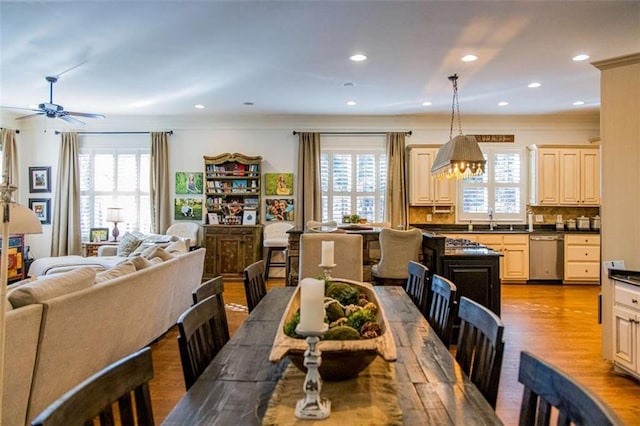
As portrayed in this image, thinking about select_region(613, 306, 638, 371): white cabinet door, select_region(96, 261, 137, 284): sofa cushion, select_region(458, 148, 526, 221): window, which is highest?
select_region(458, 148, 526, 221): window

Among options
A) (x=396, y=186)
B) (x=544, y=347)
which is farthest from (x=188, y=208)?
(x=544, y=347)

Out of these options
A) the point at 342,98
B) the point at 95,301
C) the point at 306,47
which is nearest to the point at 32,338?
the point at 95,301

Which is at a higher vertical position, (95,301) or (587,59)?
(587,59)

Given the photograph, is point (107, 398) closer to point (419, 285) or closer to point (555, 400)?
point (555, 400)

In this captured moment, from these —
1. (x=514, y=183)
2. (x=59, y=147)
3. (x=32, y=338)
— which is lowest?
(x=32, y=338)

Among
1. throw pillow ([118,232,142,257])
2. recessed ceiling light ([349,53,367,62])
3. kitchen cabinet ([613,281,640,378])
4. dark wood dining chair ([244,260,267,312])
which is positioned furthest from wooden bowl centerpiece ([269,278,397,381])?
throw pillow ([118,232,142,257])

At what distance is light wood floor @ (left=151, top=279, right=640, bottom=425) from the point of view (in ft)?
9.05

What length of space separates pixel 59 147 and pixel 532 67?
8.09m

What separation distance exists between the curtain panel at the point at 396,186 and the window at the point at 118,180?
4584mm

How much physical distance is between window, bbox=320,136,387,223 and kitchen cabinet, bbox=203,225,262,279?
1.47 m

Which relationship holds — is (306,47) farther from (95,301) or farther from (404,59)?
(95,301)

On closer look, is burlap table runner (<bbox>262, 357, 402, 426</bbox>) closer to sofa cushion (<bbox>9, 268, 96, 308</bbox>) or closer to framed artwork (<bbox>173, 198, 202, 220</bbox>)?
sofa cushion (<bbox>9, 268, 96, 308</bbox>)

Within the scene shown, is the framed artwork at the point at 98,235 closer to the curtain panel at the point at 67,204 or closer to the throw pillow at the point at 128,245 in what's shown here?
the curtain panel at the point at 67,204

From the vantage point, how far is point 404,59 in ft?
14.7
